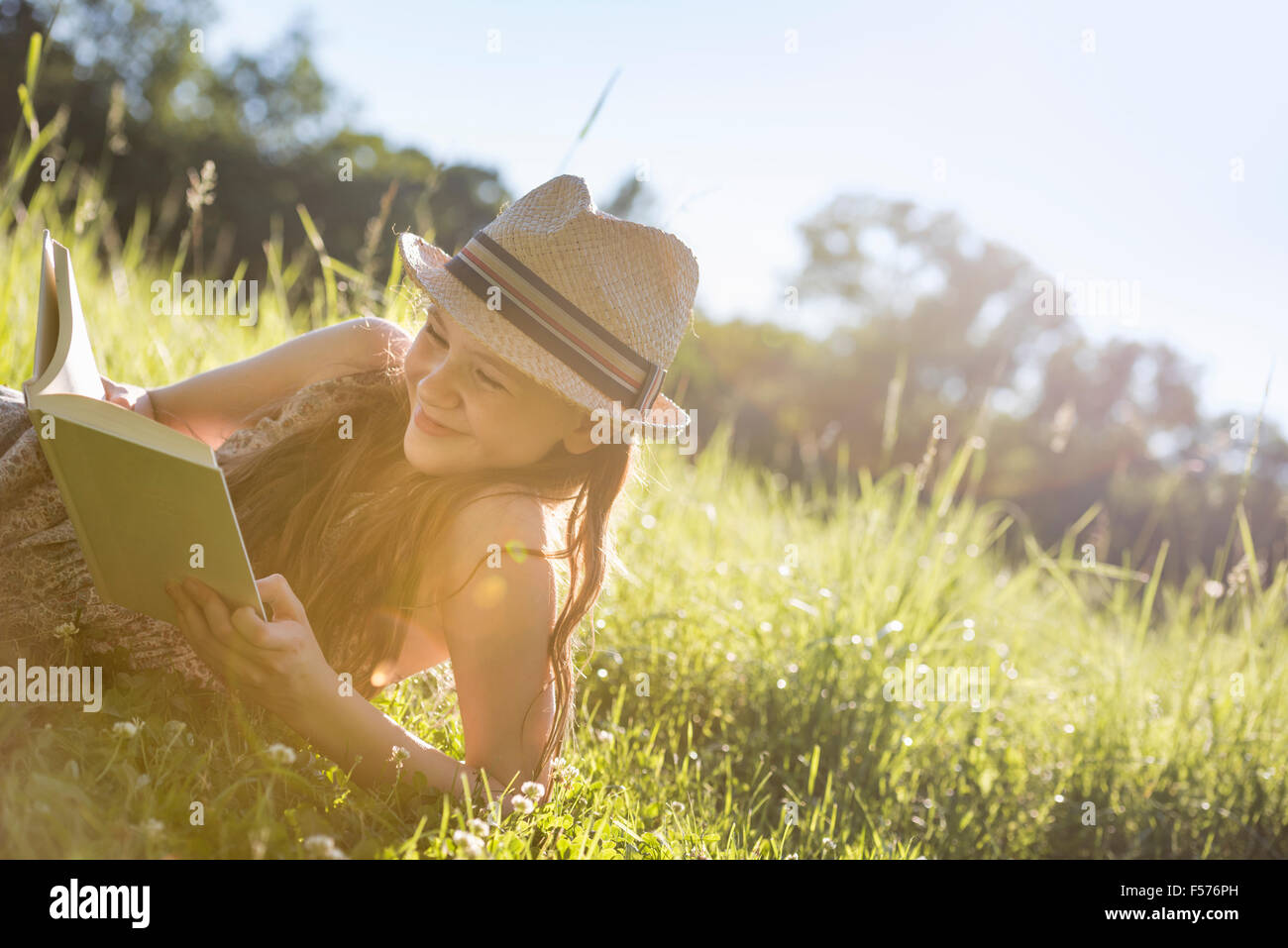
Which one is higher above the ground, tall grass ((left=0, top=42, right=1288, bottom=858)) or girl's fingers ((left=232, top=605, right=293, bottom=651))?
girl's fingers ((left=232, top=605, right=293, bottom=651))

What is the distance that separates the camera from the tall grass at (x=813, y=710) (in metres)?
1.83

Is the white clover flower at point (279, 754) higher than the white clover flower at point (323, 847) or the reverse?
higher

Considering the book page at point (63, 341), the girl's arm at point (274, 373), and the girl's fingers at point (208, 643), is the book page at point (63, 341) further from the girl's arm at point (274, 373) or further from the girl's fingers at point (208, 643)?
the girl's arm at point (274, 373)

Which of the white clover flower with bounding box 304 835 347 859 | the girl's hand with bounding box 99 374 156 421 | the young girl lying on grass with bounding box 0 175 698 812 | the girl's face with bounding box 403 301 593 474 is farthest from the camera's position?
the girl's hand with bounding box 99 374 156 421

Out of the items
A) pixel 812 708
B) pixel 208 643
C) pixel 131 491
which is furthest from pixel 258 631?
pixel 812 708

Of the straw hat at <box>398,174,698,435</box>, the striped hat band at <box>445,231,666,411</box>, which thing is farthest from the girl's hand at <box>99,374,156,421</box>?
the striped hat band at <box>445,231,666,411</box>

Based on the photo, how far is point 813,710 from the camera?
9.96ft

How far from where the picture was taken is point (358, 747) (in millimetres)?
1713

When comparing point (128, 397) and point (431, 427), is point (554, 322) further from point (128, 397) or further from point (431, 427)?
point (128, 397)

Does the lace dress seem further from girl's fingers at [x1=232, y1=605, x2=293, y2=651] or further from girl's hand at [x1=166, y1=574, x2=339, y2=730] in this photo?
girl's fingers at [x1=232, y1=605, x2=293, y2=651]

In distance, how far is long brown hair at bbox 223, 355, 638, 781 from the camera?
6.32ft

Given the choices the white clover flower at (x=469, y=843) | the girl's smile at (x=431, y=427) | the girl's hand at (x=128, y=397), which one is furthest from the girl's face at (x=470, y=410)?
the girl's hand at (x=128, y=397)

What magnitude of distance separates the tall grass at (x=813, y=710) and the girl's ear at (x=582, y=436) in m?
0.46

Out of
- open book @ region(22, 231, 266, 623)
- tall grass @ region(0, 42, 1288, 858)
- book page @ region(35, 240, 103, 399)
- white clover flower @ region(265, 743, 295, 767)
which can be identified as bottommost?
tall grass @ region(0, 42, 1288, 858)
